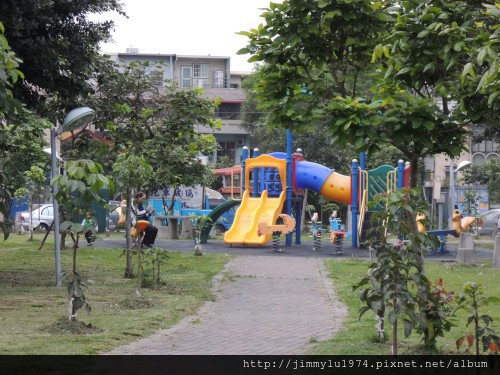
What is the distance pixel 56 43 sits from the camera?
45.9 feet

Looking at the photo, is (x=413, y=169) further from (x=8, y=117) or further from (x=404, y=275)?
(x=8, y=117)

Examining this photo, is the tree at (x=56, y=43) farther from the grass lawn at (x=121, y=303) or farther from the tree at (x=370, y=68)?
the tree at (x=370, y=68)

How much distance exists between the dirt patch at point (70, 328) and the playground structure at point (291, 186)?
15.3 meters

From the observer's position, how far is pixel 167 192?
36.3 meters

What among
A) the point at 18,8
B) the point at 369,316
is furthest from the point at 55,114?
the point at 369,316

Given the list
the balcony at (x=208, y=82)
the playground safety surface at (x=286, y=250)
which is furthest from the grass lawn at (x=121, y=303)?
the balcony at (x=208, y=82)

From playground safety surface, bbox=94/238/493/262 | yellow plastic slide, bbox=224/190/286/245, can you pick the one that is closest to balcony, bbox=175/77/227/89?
playground safety surface, bbox=94/238/493/262

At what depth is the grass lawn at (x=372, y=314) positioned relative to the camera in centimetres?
829

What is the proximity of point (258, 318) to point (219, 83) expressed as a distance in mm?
55553

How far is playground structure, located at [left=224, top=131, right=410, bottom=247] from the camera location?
25219 mm

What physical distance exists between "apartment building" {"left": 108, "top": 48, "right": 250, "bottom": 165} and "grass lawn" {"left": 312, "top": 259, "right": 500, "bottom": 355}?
1439 inches

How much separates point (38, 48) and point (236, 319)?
575 centimetres

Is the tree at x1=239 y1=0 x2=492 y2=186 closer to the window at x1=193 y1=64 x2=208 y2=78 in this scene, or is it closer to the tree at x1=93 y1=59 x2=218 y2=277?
the tree at x1=93 y1=59 x2=218 y2=277
